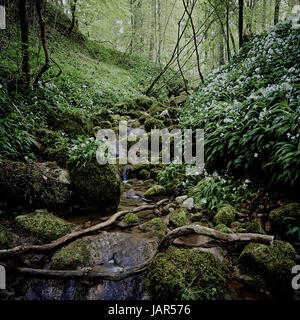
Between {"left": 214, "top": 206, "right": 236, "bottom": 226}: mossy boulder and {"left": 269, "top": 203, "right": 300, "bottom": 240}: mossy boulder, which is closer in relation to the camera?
{"left": 269, "top": 203, "right": 300, "bottom": 240}: mossy boulder

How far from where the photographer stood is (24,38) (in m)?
6.47

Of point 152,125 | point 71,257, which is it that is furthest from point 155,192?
point 152,125

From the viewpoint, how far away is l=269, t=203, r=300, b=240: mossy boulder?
2822 mm

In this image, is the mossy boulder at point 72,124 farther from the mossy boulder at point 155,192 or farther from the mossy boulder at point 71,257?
the mossy boulder at point 71,257

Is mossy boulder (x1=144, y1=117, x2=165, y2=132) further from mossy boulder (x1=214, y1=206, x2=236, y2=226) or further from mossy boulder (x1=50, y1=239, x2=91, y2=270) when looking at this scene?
mossy boulder (x1=50, y1=239, x2=91, y2=270)

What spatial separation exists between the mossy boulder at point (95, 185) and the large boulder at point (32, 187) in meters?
0.27

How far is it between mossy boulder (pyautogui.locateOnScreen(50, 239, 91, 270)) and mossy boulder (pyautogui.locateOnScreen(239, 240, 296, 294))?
7.36ft

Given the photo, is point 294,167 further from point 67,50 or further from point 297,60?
point 67,50

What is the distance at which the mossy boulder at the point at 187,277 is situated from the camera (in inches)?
83.4

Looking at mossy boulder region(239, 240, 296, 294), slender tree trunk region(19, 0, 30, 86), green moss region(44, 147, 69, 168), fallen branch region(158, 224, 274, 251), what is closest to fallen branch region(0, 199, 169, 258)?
fallen branch region(158, 224, 274, 251)

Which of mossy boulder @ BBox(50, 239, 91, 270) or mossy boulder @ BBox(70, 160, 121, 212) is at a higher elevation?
mossy boulder @ BBox(70, 160, 121, 212)

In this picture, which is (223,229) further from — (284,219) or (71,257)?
(71,257)
